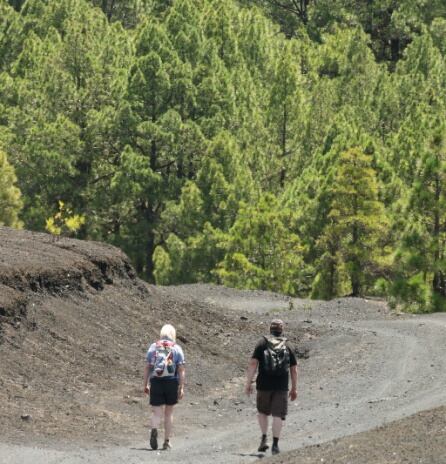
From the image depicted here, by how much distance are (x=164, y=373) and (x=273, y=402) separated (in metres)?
1.40

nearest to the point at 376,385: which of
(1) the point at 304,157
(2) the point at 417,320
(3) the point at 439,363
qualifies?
(3) the point at 439,363

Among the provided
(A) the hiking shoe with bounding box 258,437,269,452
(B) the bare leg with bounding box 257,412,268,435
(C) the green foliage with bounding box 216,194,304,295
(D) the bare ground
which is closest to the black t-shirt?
(B) the bare leg with bounding box 257,412,268,435

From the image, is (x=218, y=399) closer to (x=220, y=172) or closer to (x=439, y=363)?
(x=439, y=363)

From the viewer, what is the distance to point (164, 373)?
16.2m

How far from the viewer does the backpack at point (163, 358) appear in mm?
16125

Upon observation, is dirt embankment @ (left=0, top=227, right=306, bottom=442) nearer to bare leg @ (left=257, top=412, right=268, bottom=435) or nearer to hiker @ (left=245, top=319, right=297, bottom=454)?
bare leg @ (left=257, top=412, right=268, bottom=435)

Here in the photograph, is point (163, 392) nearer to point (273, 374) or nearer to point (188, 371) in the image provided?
point (273, 374)

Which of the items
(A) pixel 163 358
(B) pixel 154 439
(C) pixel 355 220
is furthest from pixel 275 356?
(C) pixel 355 220

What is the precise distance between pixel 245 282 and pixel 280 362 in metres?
32.6

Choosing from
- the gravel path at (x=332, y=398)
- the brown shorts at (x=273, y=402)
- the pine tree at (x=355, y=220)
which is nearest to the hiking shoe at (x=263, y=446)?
the gravel path at (x=332, y=398)

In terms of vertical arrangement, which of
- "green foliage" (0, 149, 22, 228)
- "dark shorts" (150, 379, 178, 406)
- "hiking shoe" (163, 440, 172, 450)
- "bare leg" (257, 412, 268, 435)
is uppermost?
"dark shorts" (150, 379, 178, 406)

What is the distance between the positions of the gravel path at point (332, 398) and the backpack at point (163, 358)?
1.06 meters

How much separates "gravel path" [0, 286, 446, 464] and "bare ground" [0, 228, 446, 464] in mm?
34

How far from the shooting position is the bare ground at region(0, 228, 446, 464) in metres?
16.2
